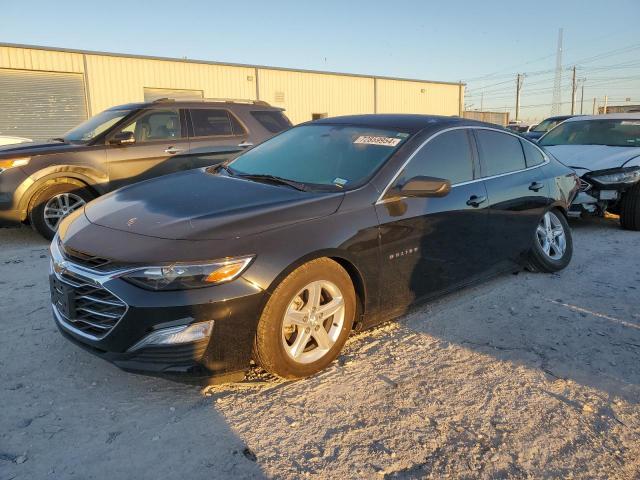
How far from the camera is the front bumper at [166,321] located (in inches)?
102

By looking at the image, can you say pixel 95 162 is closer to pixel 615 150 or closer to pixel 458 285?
pixel 458 285

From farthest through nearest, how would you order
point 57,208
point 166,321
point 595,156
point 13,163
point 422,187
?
point 595,156
point 57,208
point 13,163
point 422,187
point 166,321

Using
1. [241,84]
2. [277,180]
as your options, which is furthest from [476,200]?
[241,84]

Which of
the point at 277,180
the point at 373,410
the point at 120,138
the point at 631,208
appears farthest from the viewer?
the point at 631,208

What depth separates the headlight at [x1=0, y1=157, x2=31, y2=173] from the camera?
6036 millimetres

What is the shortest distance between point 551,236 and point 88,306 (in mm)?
4406

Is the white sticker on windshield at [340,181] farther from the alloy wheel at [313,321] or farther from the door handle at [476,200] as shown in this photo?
the door handle at [476,200]

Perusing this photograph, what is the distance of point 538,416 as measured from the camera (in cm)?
275

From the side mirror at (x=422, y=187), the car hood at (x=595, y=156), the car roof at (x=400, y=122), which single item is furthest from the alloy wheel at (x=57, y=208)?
the car hood at (x=595, y=156)

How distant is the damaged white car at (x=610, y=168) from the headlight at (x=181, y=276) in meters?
5.64

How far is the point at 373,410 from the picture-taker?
2.78 m

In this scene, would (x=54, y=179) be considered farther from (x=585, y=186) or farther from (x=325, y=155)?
(x=585, y=186)

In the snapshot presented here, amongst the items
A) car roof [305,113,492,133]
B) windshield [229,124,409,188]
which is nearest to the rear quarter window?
car roof [305,113,492,133]

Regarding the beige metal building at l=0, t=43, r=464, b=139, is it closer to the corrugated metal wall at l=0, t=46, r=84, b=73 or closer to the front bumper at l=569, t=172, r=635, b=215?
the corrugated metal wall at l=0, t=46, r=84, b=73
